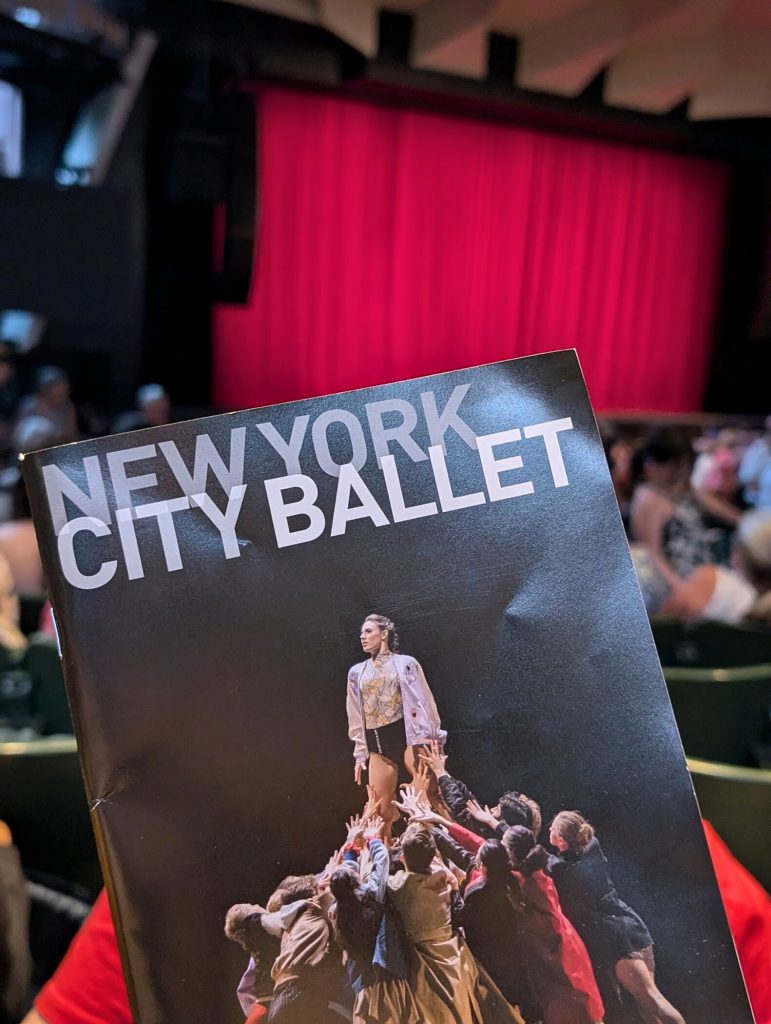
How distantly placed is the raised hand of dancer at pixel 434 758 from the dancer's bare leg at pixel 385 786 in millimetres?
17

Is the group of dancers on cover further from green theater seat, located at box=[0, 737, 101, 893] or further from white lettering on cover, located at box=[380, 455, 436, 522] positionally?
green theater seat, located at box=[0, 737, 101, 893]

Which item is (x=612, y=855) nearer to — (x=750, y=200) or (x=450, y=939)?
(x=450, y=939)

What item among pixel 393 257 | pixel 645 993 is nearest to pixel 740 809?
pixel 645 993

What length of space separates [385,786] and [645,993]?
0.57ft

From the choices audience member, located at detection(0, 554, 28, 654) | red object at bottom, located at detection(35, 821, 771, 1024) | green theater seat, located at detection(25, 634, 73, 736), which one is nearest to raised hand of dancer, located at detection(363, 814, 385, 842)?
red object at bottom, located at detection(35, 821, 771, 1024)

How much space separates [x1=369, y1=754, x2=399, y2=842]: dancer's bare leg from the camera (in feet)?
1.48

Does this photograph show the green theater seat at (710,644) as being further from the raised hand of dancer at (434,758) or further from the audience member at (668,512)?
the raised hand of dancer at (434,758)

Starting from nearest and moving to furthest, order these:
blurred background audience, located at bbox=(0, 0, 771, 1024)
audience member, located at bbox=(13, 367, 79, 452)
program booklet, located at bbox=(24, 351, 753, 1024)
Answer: program booklet, located at bbox=(24, 351, 753, 1024)
blurred background audience, located at bbox=(0, 0, 771, 1024)
audience member, located at bbox=(13, 367, 79, 452)

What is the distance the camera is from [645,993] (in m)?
0.45

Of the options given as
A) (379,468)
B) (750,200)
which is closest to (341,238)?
(750,200)

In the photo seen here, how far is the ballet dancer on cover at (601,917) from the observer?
448 millimetres

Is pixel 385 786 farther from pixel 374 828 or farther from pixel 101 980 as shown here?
pixel 101 980

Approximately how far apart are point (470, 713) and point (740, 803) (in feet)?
3.95

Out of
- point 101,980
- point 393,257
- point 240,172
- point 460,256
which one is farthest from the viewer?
point 460,256
